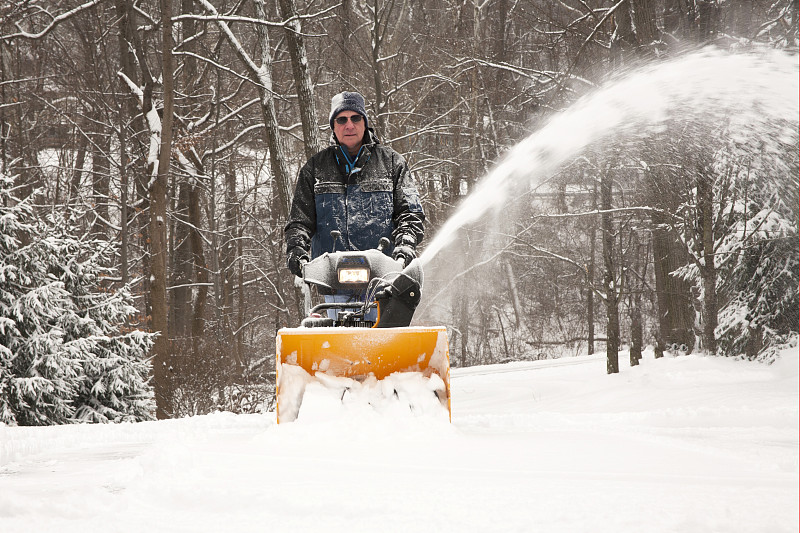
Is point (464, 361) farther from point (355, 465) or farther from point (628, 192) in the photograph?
point (355, 465)

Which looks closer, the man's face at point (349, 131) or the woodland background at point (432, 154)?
the man's face at point (349, 131)

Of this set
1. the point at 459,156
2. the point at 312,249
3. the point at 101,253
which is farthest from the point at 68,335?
the point at 459,156

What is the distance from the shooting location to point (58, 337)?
735 cm

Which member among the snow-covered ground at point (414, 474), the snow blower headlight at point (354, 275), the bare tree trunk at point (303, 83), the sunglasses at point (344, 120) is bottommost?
the snow-covered ground at point (414, 474)

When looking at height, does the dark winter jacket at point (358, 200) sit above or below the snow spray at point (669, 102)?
below

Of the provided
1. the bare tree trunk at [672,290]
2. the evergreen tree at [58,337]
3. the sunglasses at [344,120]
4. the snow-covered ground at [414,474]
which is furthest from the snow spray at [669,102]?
the evergreen tree at [58,337]

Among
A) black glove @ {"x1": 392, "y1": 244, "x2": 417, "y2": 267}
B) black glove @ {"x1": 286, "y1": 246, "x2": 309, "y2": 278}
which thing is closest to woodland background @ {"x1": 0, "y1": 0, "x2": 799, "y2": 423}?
black glove @ {"x1": 392, "y1": 244, "x2": 417, "y2": 267}

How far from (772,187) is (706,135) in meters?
1.10

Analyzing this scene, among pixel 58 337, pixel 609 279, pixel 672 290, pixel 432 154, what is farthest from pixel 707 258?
pixel 432 154

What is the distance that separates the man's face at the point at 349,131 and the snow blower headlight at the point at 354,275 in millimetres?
1129

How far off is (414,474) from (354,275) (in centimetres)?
137

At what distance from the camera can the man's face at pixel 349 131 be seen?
4.61 metres

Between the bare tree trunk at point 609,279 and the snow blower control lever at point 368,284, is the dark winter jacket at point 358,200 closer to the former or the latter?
the snow blower control lever at point 368,284

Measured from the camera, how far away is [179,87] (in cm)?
1752
